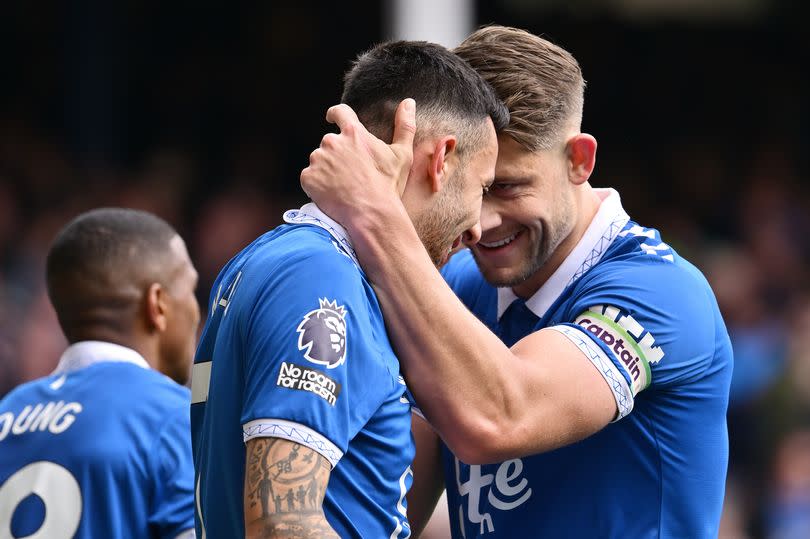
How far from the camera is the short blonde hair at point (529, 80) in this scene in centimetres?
312

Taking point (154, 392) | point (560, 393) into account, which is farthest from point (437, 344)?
point (154, 392)

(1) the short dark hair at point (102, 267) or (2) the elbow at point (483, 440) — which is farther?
(1) the short dark hair at point (102, 267)

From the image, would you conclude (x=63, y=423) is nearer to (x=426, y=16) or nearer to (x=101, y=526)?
(x=101, y=526)

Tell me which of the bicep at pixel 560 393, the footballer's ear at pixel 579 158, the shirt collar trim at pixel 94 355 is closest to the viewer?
the bicep at pixel 560 393

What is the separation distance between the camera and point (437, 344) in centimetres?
255

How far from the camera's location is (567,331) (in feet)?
9.30

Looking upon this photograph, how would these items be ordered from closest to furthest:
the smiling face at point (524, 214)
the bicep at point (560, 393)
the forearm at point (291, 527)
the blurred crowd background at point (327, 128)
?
the forearm at point (291, 527) → the bicep at point (560, 393) → the smiling face at point (524, 214) → the blurred crowd background at point (327, 128)

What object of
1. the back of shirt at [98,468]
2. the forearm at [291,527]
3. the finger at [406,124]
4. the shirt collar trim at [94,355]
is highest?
the finger at [406,124]

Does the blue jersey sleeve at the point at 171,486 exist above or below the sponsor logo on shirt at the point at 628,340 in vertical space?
below

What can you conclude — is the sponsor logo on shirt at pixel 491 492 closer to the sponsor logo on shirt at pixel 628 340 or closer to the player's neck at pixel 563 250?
the sponsor logo on shirt at pixel 628 340

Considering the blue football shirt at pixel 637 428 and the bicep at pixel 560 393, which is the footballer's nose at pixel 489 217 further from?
the bicep at pixel 560 393

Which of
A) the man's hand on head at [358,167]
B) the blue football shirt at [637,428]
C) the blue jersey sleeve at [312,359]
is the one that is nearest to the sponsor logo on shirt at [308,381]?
the blue jersey sleeve at [312,359]

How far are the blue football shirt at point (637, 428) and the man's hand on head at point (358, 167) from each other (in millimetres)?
584

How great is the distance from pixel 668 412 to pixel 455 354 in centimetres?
70
